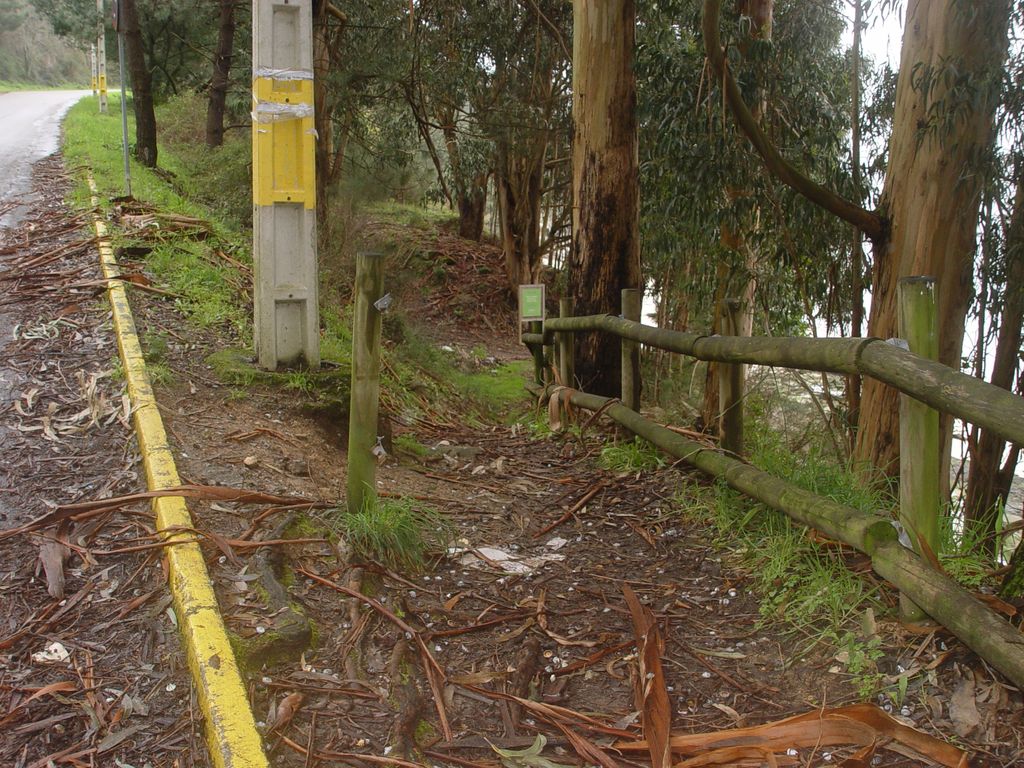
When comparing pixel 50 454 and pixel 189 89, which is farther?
pixel 189 89

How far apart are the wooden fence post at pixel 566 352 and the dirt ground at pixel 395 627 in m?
2.42

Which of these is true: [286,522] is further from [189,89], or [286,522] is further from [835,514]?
[189,89]

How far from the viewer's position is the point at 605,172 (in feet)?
25.7

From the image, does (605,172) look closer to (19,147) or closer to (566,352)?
(566,352)

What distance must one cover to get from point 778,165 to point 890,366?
3463 mm

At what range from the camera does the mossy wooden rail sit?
245 cm

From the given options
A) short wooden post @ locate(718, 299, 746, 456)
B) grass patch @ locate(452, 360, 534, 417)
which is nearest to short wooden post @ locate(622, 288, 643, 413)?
short wooden post @ locate(718, 299, 746, 456)

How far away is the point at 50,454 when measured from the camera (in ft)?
14.4

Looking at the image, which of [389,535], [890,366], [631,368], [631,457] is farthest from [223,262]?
[890,366]

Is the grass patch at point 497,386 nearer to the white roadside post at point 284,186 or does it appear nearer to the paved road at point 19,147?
the white roadside post at point 284,186

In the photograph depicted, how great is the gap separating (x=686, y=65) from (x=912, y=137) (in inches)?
96.9

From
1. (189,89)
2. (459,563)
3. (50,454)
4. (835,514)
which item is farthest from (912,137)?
(189,89)

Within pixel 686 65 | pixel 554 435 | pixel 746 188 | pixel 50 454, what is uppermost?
pixel 686 65

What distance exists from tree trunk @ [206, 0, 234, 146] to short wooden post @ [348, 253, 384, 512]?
14590 mm
